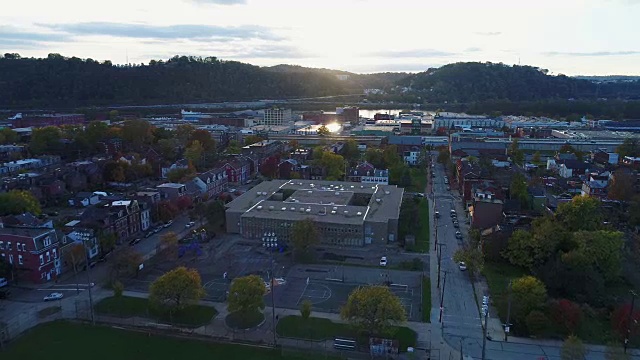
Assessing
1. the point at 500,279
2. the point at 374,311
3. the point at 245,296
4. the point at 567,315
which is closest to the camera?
the point at 374,311

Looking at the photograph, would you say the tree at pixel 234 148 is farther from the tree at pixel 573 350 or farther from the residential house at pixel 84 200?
the tree at pixel 573 350

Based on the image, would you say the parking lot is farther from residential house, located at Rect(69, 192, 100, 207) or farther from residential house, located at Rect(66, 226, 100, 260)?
residential house, located at Rect(69, 192, 100, 207)

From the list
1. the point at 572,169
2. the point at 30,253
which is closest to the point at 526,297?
the point at 30,253

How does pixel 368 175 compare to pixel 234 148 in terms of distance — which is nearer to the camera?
pixel 368 175

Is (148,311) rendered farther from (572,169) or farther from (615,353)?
(572,169)

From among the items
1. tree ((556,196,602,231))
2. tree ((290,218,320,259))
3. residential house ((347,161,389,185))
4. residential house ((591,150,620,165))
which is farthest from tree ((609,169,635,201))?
tree ((290,218,320,259))

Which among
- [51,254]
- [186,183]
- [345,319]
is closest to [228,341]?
[345,319]

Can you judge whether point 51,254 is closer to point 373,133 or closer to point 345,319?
point 345,319
